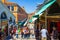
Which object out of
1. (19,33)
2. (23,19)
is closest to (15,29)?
(19,33)

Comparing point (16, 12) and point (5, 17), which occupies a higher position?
point (16, 12)

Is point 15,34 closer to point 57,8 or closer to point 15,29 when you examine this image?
point 15,29

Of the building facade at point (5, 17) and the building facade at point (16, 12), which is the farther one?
the building facade at point (16, 12)

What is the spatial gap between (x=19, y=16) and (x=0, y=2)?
3.94 m

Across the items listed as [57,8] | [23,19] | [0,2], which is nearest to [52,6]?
[57,8]

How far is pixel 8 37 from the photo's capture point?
19.0 meters

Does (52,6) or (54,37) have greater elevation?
(52,6)

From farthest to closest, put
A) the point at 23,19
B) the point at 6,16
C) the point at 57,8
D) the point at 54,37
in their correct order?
the point at 23,19 → the point at 6,16 → the point at 57,8 → the point at 54,37

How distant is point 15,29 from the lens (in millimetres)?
20859

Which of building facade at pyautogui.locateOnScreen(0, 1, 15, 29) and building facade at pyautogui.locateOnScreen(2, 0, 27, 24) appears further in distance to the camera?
building facade at pyautogui.locateOnScreen(2, 0, 27, 24)

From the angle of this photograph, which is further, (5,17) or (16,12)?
(16,12)

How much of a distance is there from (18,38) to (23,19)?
10.9ft

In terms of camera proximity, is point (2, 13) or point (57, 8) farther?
point (2, 13)

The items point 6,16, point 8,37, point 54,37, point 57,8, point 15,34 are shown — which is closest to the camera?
point 54,37
